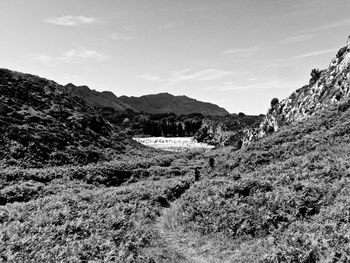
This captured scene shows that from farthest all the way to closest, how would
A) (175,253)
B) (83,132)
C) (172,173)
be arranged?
(83,132)
(172,173)
(175,253)

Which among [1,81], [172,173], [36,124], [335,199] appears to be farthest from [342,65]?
[1,81]

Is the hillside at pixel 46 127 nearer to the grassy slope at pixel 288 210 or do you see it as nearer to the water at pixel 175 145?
the grassy slope at pixel 288 210

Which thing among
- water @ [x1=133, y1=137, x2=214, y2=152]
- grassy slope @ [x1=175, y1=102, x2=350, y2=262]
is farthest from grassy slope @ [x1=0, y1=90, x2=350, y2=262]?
water @ [x1=133, y1=137, x2=214, y2=152]

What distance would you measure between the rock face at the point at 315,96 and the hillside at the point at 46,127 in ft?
103

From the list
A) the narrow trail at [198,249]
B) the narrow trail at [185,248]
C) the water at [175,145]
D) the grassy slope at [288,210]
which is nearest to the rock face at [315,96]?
the grassy slope at [288,210]

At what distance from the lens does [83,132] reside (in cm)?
5622

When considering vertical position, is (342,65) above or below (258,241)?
above

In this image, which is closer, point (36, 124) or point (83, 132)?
point (36, 124)

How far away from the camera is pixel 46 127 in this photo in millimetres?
50312

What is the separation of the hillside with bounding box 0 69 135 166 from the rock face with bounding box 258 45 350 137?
103ft

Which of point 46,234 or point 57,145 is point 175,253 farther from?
point 57,145

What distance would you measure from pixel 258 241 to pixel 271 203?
3366mm

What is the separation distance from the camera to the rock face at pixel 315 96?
45406 millimetres

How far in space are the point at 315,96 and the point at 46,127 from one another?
4581 cm
